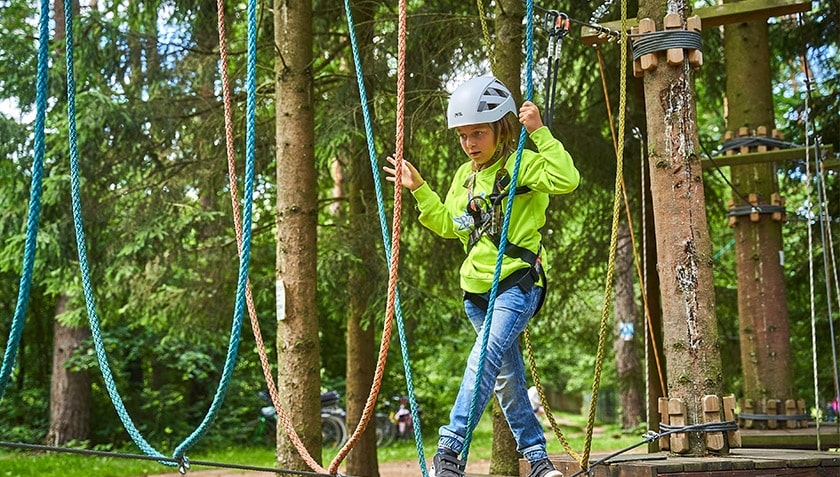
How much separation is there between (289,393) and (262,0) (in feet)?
9.68

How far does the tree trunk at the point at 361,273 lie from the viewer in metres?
7.36

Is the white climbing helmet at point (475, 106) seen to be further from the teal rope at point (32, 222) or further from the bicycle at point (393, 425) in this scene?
the bicycle at point (393, 425)

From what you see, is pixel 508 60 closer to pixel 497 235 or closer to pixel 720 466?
pixel 497 235

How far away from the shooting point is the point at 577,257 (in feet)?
28.7

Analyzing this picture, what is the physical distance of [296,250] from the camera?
553cm

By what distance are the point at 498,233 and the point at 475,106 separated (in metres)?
0.44

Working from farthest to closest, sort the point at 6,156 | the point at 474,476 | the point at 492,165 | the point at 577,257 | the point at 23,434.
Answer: the point at 23,434
the point at 6,156
the point at 577,257
the point at 474,476
the point at 492,165

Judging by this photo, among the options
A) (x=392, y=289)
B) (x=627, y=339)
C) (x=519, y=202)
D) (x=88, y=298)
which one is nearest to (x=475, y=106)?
(x=519, y=202)

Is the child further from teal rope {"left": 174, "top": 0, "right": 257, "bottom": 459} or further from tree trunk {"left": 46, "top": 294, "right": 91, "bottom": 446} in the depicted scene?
tree trunk {"left": 46, "top": 294, "right": 91, "bottom": 446}

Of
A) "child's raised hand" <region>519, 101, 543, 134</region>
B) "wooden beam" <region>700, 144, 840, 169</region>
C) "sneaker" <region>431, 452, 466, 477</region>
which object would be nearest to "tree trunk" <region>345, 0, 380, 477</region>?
"wooden beam" <region>700, 144, 840, 169</region>

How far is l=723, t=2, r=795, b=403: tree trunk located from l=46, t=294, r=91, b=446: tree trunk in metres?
9.81

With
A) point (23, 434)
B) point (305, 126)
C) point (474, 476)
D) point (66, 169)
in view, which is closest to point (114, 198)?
point (66, 169)

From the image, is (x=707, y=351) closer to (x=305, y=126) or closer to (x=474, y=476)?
(x=474, y=476)

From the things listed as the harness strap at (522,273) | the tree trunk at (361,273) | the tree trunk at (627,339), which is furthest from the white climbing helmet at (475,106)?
the tree trunk at (627,339)
